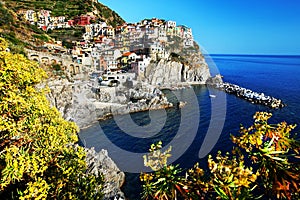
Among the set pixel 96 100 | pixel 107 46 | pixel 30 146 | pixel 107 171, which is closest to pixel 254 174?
pixel 30 146

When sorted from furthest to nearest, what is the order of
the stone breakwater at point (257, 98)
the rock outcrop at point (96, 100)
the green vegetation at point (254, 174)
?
the stone breakwater at point (257, 98) → the rock outcrop at point (96, 100) → the green vegetation at point (254, 174)

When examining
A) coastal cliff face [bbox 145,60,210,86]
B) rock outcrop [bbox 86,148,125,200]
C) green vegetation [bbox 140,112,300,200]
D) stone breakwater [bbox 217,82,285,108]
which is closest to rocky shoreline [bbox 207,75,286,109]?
stone breakwater [bbox 217,82,285,108]

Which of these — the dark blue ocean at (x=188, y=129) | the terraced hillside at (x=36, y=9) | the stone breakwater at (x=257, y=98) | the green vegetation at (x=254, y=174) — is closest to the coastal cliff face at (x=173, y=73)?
the stone breakwater at (x=257, y=98)

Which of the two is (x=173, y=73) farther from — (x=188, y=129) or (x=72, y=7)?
(x=72, y=7)

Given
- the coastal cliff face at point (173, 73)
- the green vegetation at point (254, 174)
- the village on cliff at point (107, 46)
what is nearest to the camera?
the green vegetation at point (254, 174)

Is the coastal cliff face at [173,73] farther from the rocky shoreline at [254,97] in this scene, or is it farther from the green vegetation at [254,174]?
the green vegetation at [254,174]

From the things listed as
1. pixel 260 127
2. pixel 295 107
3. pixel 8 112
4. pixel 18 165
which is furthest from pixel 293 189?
pixel 295 107
